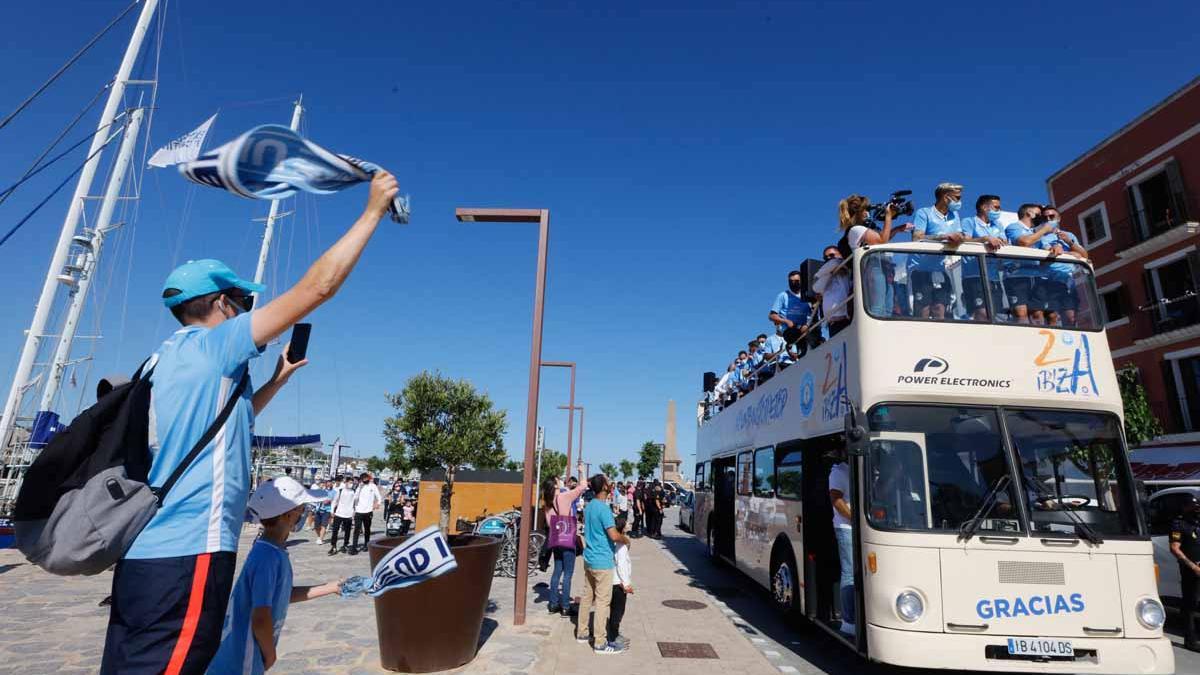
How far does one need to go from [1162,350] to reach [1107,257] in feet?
14.2

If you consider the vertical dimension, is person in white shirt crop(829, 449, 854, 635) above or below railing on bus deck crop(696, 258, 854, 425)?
below

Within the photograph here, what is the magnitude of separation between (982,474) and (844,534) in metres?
1.53

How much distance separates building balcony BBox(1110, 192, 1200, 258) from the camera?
19.1m

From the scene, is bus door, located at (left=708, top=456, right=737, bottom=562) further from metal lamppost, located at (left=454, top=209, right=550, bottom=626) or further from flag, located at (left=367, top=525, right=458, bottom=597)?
flag, located at (left=367, top=525, right=458, bottom=597)

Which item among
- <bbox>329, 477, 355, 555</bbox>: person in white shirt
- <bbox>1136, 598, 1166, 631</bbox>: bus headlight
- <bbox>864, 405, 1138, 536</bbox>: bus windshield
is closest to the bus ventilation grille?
<bbox>864, 405, 1138, 536</bbox>: bus windshield

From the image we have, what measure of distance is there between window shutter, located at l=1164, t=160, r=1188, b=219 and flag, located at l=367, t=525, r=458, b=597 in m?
25.8

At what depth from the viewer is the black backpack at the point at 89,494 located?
5.24 ft

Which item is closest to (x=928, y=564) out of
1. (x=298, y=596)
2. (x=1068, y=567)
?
(x=1068, y=567)

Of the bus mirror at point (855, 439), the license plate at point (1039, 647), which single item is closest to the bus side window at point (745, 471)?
the bus mirror at point (855, 439)

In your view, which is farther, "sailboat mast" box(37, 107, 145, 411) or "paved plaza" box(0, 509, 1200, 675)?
"sailboat mast" box(37, 107, 145, 411)

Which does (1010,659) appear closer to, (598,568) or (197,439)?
(598,568)

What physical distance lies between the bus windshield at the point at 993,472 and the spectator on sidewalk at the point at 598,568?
10.1ft

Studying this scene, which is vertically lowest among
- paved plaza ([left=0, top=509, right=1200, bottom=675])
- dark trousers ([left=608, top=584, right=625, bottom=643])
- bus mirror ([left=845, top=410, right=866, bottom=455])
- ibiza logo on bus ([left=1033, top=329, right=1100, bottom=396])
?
paved plaza ([left=0, top=509, right=1200, bottom=675])

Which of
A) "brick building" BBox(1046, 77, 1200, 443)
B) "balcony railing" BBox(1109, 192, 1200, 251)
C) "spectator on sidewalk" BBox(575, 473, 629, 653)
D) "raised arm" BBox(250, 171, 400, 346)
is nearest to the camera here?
"raised arm" BBox(250, 171, 400, 346)
